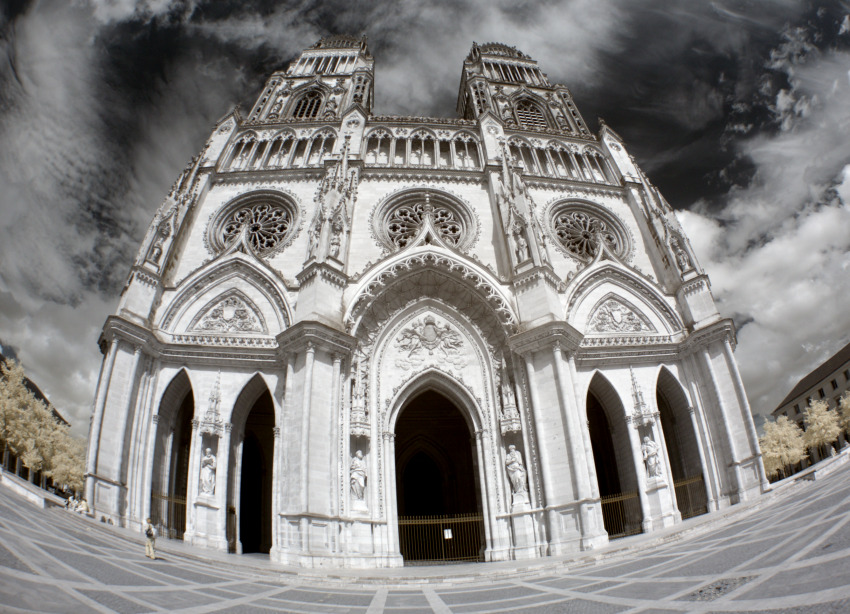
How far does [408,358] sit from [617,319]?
867cm

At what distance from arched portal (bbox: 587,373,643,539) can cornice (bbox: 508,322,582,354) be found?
2.87 metres

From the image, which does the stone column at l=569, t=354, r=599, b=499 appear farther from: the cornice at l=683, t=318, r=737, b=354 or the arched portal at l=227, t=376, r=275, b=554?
the arched portal at l=227, t=376, r=275, b=554

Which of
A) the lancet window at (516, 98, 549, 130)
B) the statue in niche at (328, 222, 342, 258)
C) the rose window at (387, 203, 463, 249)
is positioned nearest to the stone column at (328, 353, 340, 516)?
the statue in niche at (328, 222, 342, 258)

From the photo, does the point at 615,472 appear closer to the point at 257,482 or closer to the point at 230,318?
the point at 257,482

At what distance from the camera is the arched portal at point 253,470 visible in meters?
15.9

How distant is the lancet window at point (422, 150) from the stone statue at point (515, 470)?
14.1m

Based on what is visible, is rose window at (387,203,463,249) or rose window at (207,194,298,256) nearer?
rose window at (207,194,298,256)

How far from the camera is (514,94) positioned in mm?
32688

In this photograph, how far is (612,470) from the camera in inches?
785

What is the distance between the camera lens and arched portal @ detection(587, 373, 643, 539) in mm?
16281

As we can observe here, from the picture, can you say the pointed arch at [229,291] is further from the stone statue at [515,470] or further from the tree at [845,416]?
the tree at [845,416]

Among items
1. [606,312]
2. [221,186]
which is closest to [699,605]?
[606,312]

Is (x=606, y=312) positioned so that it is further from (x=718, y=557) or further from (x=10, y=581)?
(x=10, y=581)

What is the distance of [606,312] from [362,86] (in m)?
21.7
